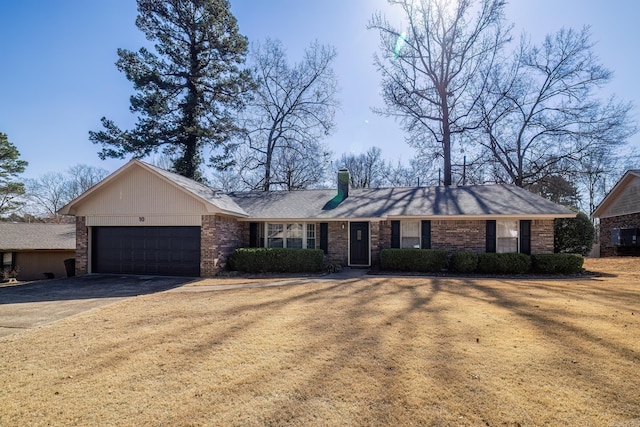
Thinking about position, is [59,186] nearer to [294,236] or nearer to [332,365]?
[294,236]

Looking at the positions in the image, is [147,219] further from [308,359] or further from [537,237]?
[537,237]

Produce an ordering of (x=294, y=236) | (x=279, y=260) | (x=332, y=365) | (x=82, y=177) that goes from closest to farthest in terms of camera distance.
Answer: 1. (x=332, y=365)
2. (x=279, y=260)
3. (x=294, y=236)
4. (x=82, y=177)

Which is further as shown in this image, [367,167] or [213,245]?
[367,167]

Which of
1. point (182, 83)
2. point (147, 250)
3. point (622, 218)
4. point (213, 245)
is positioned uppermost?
point (182, 83)

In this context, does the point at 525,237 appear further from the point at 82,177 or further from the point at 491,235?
the point at 82,177

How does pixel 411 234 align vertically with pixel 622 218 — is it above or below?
below

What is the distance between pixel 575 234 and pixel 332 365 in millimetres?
17677

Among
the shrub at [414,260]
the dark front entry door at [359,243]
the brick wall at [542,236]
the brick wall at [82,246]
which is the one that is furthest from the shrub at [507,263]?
the brick wall at [82,246]

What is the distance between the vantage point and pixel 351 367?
154 inches

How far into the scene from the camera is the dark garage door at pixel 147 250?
41.3 feet

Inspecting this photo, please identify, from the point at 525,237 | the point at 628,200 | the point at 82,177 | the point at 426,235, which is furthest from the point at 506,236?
the point at 82,177

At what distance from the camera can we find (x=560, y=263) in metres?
12.3

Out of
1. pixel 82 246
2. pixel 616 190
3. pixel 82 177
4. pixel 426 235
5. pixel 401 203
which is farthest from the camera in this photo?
pixel 82 177

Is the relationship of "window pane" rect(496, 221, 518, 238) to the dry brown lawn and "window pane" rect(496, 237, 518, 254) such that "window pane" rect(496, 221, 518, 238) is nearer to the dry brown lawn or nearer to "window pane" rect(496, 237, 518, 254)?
"window pane" rect(496, 237, 518, 254)
